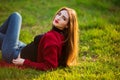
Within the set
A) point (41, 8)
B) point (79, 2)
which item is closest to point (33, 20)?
point (41, 8)

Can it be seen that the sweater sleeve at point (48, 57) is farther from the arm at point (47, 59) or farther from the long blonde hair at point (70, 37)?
the long blonde hair at point (70, 37)

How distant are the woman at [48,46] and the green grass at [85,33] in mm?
165

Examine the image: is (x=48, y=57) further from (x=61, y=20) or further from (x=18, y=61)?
(x=61, y=20)

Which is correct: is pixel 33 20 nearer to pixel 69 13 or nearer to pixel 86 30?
pixel 86 30

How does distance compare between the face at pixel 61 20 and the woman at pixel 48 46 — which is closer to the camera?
the woman at pixel 48 46

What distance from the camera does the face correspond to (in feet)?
19.4

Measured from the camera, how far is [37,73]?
575 cm

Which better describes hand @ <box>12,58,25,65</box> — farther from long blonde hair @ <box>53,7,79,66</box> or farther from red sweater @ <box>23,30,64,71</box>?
long blonde hair @ <box>53,7,79,66</box>

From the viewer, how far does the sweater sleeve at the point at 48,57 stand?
5613 millimetres

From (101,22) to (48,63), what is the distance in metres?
4.23

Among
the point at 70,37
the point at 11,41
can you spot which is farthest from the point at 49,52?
the point at 11,41

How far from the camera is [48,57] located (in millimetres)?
5605

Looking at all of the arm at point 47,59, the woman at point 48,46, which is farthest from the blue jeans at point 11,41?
the arm at point 47,59

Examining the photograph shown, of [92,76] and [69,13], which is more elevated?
[69,13]
